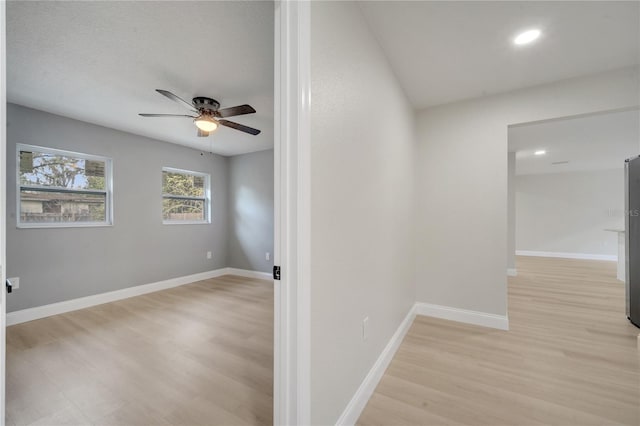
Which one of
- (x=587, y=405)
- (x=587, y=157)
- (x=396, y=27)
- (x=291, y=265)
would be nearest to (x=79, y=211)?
(x=291, y=265)

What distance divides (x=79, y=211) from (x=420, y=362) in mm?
4398

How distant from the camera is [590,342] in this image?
2.38 m

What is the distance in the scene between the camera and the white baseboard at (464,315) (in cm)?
269

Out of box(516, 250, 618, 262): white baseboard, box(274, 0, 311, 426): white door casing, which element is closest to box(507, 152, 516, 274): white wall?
box(516, 250, 618, 262): white baseboard

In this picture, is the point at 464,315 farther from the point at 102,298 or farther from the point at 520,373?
the point at 102,298

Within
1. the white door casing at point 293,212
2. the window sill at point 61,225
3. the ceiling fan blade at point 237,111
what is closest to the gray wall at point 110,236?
the window sill at point 61,225

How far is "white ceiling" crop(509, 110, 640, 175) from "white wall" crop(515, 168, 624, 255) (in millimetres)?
802

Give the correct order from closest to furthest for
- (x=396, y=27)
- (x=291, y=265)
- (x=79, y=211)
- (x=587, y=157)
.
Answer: (x=291, y=265), (x=396, y=27), (x=79, y=211), (x=587, y=157)

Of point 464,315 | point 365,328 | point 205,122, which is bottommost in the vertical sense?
point 464,315

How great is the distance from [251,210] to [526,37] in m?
4.49

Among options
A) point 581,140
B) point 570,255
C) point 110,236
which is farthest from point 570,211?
point 110,236

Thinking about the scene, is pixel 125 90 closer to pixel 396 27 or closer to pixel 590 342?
pixel 396 27

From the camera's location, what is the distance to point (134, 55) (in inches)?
81.4

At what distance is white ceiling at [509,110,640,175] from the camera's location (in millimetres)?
3476
